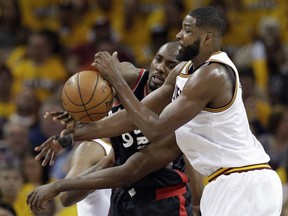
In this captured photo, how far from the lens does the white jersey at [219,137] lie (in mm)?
5242

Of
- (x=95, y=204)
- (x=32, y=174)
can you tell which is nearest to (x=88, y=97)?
(x=95, y=204)

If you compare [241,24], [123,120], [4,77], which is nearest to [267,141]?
[241,24]

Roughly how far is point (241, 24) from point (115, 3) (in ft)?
5.86

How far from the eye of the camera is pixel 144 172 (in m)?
5.76

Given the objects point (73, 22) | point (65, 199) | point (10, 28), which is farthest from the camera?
point (73, 22)

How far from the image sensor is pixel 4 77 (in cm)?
1032

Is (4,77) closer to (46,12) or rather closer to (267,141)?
(46,12)

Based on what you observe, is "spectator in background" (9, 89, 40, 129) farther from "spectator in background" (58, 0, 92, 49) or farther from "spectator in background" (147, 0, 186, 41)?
"spectator in background" (147, 0, 186, 41)

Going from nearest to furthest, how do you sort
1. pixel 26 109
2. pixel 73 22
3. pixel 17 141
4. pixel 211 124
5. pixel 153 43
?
pixel 211 124 < pixel 17 141 < pixel 26 109 < pixel 153 43 < pixel 73 22

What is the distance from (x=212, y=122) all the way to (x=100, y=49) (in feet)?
18.4

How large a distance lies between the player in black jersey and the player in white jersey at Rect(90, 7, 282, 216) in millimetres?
409

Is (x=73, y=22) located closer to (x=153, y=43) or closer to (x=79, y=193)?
(x=153, y=43)

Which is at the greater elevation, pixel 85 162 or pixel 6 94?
pixel 85 162

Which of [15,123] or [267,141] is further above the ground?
[15,123]
